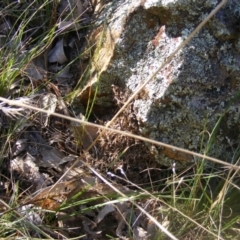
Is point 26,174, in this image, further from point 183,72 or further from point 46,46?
point 183,72

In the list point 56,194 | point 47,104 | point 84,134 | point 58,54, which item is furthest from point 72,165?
point 58,54

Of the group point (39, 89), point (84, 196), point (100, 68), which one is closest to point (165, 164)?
point (84, 196)

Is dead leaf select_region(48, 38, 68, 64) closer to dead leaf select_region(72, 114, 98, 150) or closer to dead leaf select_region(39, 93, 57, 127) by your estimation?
dead leaf select_region(39, 93, 57, 127)

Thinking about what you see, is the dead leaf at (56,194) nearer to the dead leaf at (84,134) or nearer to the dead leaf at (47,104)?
the dead leaf at (84,134)

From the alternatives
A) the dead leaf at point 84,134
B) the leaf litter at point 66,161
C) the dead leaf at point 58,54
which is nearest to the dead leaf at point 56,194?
the leaf litter at point 66,161

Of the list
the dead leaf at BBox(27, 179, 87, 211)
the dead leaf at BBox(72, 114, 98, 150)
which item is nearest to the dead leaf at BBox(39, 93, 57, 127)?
the dead leaf at BBox(72, 114, 98, 150)

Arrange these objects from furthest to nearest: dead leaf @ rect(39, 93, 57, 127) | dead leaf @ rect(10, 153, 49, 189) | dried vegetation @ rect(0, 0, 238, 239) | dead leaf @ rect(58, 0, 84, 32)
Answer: dead leaf @ rect(58, 0, 84, 32) < dead leaf @ rect(39, 93, 57, 127) < dead leaf @ rect(10, 153, 49, 189) < dried vegetation @ rect(0, 0, 238, 239)

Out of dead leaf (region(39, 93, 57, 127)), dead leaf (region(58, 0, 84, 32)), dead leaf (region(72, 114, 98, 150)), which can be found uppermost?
dead leaf (region(58, 0, 84, 32))
